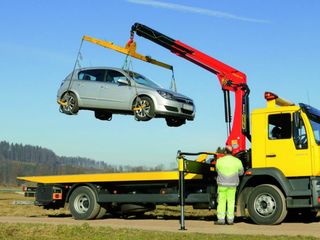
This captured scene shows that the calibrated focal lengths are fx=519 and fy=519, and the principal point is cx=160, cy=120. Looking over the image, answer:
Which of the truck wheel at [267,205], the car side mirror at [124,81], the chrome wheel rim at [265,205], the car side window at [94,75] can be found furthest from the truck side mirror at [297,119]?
the car side window at [94,75]

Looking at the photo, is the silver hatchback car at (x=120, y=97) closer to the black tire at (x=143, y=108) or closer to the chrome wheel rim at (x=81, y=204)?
the black tire at (x=143, y=108)

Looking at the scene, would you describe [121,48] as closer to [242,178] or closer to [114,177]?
[114,177]

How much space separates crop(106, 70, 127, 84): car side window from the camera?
1509cm

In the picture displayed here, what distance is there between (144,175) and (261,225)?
326 centimetres

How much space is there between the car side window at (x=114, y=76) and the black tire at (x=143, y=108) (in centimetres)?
91

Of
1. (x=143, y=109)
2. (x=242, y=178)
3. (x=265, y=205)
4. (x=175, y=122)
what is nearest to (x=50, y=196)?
(x=143, y=109)

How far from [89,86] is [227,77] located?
4.29 metres

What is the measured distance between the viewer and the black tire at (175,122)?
15097 millimetres

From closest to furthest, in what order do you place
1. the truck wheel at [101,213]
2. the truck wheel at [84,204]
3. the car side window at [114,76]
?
1. the truck wheel at [84,204]
2. the truck wheel at [101,213]
3. the car side window at [114,76]

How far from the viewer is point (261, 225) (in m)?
11.5

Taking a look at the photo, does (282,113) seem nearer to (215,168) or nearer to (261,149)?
(261,149)

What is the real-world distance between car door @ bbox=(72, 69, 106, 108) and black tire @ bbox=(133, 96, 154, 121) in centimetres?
127

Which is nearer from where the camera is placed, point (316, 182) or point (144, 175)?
point (316, 182)

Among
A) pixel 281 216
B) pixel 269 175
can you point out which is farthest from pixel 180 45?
pixel 281 216
